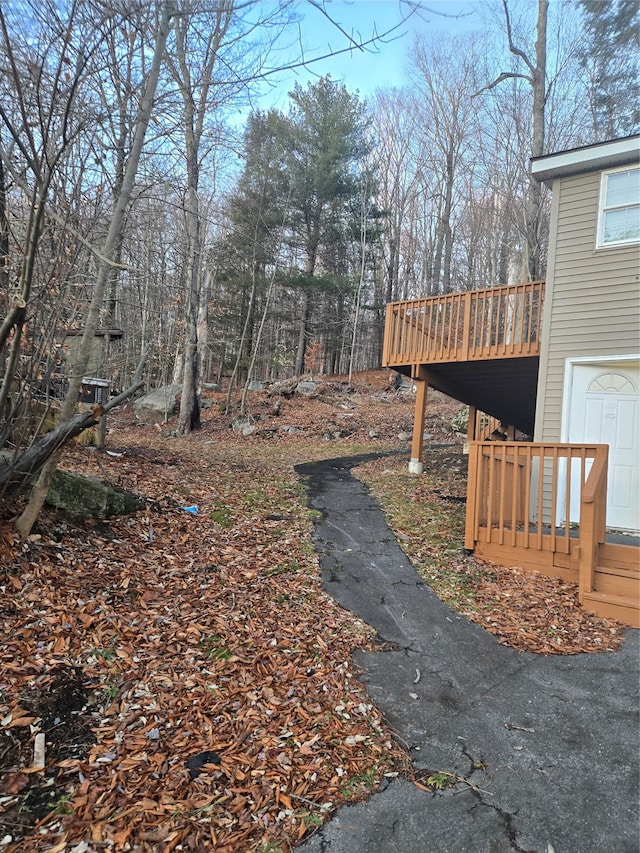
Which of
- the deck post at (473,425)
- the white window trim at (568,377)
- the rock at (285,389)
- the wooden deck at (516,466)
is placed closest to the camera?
the wooden deck at (516,466)

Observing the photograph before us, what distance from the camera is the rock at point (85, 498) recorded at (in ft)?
14.0

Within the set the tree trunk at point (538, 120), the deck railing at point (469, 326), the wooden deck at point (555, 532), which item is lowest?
the wooden deck at point (555, 532)

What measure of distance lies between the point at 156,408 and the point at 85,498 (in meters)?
12.9

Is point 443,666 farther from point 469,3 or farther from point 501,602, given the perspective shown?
point 469,3

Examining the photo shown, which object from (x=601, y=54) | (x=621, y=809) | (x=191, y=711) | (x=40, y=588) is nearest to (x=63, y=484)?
(x=40, y=588)

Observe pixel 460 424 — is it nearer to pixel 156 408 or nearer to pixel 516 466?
pixel 156 408

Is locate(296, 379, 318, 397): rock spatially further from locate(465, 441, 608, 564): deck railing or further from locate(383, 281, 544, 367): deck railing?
locate(465, 441, 608, 564): deck railing

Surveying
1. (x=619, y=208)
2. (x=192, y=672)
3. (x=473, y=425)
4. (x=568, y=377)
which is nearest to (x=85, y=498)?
(x=192, y=672)

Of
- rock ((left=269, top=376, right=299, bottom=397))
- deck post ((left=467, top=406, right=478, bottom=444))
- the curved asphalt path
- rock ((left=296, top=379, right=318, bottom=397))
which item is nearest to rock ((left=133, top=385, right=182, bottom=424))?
rock ((left=269, top=376, right=299, bottom=397))

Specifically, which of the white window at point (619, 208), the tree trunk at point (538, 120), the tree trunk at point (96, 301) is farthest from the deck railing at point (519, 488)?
the tree trunk at point (538, 120)

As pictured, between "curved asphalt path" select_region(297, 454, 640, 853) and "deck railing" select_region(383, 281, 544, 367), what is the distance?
517 cm

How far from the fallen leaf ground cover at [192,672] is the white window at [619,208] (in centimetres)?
481

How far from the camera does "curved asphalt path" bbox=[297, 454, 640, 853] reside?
197 cm

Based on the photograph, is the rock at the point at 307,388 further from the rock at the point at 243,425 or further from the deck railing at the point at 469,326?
the deck railing at the point at 469,326
